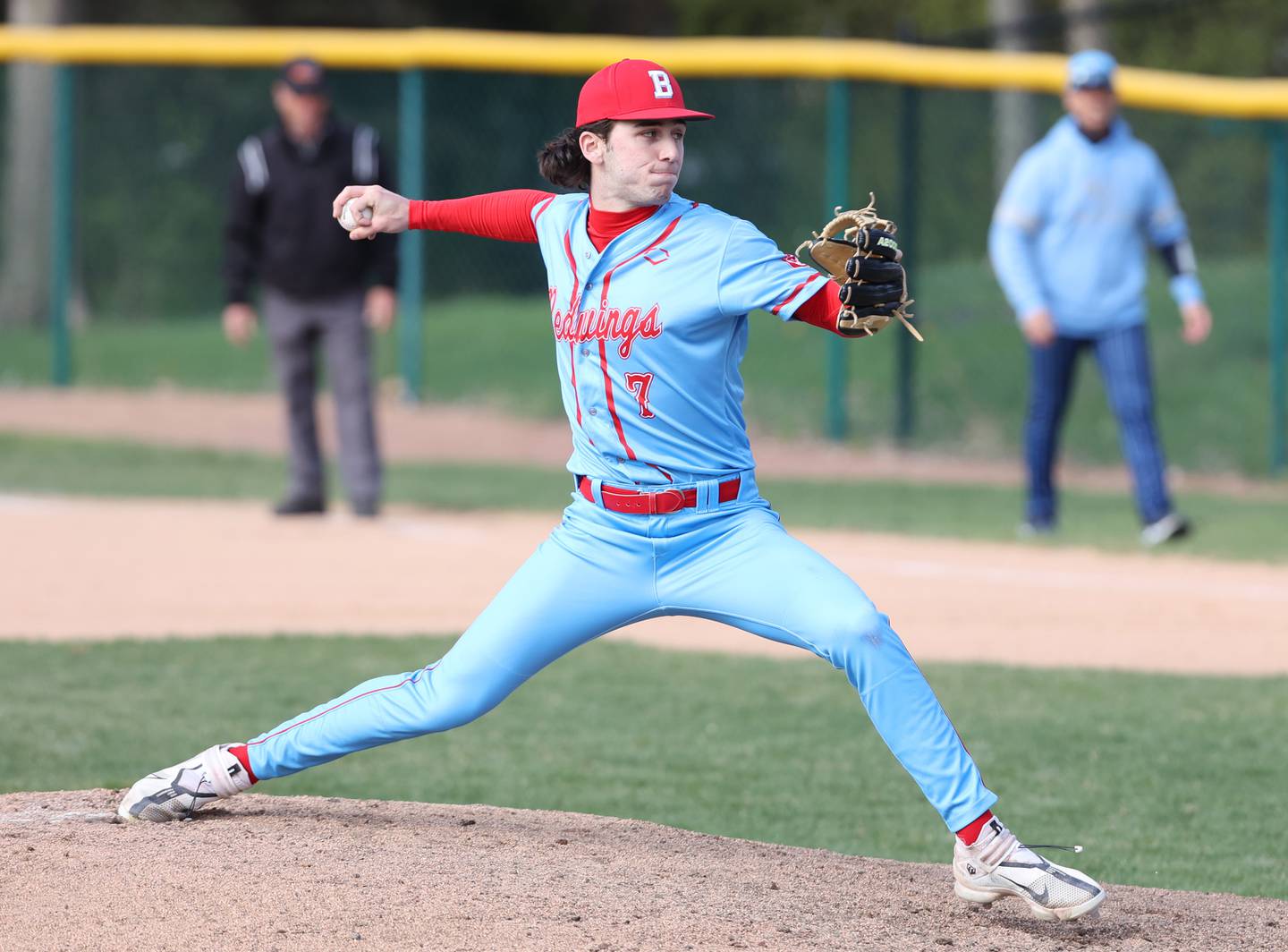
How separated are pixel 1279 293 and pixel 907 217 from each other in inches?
104

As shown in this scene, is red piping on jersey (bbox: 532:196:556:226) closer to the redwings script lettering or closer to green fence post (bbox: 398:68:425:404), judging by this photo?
the redwings script lettering

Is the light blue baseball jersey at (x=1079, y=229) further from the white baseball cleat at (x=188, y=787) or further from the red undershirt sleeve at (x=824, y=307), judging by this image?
the white baseball cleat at (x=188, y=787)

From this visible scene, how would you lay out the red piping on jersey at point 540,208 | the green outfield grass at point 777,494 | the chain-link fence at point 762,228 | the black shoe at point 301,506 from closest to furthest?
1. the red piping on jersey at point 540,208
2. the black shoe at point 301,506
3. the green outfield grass at point 777,494
4. the chain-link fence at point 762,228

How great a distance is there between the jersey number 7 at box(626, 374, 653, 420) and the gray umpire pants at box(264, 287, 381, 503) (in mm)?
5953

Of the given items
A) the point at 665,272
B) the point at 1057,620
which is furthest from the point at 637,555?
the point at 1057,620

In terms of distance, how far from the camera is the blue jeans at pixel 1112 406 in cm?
951

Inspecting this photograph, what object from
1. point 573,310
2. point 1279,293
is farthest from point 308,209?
point 1279,293

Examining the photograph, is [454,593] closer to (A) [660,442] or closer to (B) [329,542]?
(B) [329,542]

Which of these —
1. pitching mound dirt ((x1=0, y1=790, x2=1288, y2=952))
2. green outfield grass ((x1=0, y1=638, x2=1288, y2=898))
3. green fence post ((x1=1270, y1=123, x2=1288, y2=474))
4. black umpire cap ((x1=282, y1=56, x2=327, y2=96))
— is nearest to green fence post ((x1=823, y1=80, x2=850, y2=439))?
green fence post ((x1=1270, y1=123, x2=1288, y2=474))

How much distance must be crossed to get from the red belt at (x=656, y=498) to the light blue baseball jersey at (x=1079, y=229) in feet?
18.4

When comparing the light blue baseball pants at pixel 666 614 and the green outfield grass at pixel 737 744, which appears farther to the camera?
the green outfield grass at pixel 737 744

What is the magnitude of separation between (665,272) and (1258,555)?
6.40 m

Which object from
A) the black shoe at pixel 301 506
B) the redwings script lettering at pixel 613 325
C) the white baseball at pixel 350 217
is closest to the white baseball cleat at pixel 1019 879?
the redwings script lettering at pixel 613 325

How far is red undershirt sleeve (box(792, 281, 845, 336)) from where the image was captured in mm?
4016
